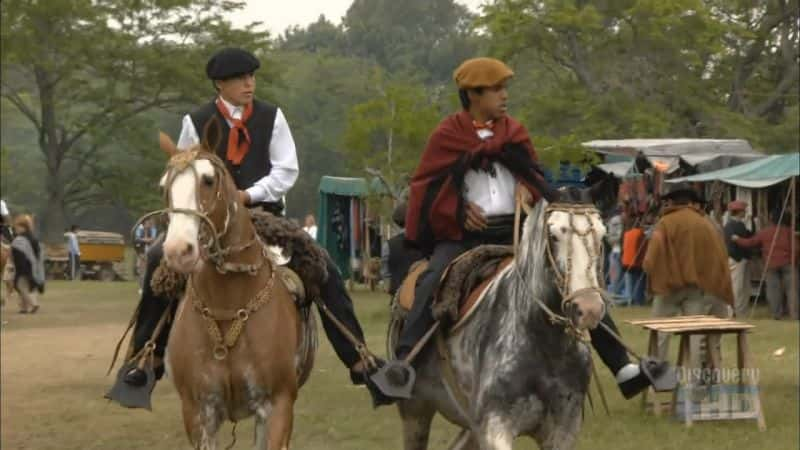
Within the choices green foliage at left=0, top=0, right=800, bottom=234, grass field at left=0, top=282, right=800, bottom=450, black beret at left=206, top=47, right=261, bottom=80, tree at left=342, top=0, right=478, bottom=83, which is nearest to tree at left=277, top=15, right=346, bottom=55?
tree at left=342, top=0, right=478, bottom=83

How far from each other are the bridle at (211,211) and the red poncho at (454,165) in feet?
3.33

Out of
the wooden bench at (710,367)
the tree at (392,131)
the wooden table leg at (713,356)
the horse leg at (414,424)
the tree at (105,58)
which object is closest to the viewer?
the horse leg at (414,424)

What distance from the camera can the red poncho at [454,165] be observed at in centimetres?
945

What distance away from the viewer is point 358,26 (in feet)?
437

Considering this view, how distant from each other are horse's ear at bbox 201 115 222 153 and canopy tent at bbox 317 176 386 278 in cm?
3073

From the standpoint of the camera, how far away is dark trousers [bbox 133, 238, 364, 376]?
9.76 meters

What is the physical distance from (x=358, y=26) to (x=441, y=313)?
12488 centimetres

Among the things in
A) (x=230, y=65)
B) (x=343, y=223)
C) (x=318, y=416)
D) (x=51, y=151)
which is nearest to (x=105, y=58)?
(x=51, y=151)

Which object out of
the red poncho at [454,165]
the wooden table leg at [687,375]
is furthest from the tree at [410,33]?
the red poncho at [454,165]

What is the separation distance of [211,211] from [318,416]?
7.80 meters

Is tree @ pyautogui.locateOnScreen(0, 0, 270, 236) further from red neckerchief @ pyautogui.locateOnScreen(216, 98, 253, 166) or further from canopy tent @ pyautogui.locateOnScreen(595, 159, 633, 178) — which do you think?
red neckerchief @ pyautogui.locateOnScreen(216, 98, 253, 166)

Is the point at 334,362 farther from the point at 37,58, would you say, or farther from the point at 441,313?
the point at 37,58

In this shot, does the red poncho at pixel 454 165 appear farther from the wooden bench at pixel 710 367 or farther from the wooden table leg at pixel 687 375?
the wooden table leg at pixel 687 375

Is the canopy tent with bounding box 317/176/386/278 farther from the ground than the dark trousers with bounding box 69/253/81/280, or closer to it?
farther from the ground
